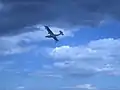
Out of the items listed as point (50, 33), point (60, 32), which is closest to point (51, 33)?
point (50, 33)

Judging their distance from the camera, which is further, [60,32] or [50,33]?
[60,32]

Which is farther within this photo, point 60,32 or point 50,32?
point 60,32

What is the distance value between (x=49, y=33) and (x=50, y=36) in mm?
2313

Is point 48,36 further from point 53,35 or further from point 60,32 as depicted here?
point 60,32

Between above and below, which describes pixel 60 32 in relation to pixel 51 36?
above

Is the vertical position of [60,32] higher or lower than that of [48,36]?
higher

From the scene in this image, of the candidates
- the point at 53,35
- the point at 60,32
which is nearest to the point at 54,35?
the point at 53,35

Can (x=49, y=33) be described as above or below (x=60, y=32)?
below

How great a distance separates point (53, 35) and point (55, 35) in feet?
5.96

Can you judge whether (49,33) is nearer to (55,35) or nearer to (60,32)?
(55,35)

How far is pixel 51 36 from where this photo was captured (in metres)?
88.4

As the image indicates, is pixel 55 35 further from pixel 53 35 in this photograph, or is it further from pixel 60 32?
pixel 60 32

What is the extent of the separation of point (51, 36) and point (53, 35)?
150 cm

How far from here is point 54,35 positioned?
90.2 meters
